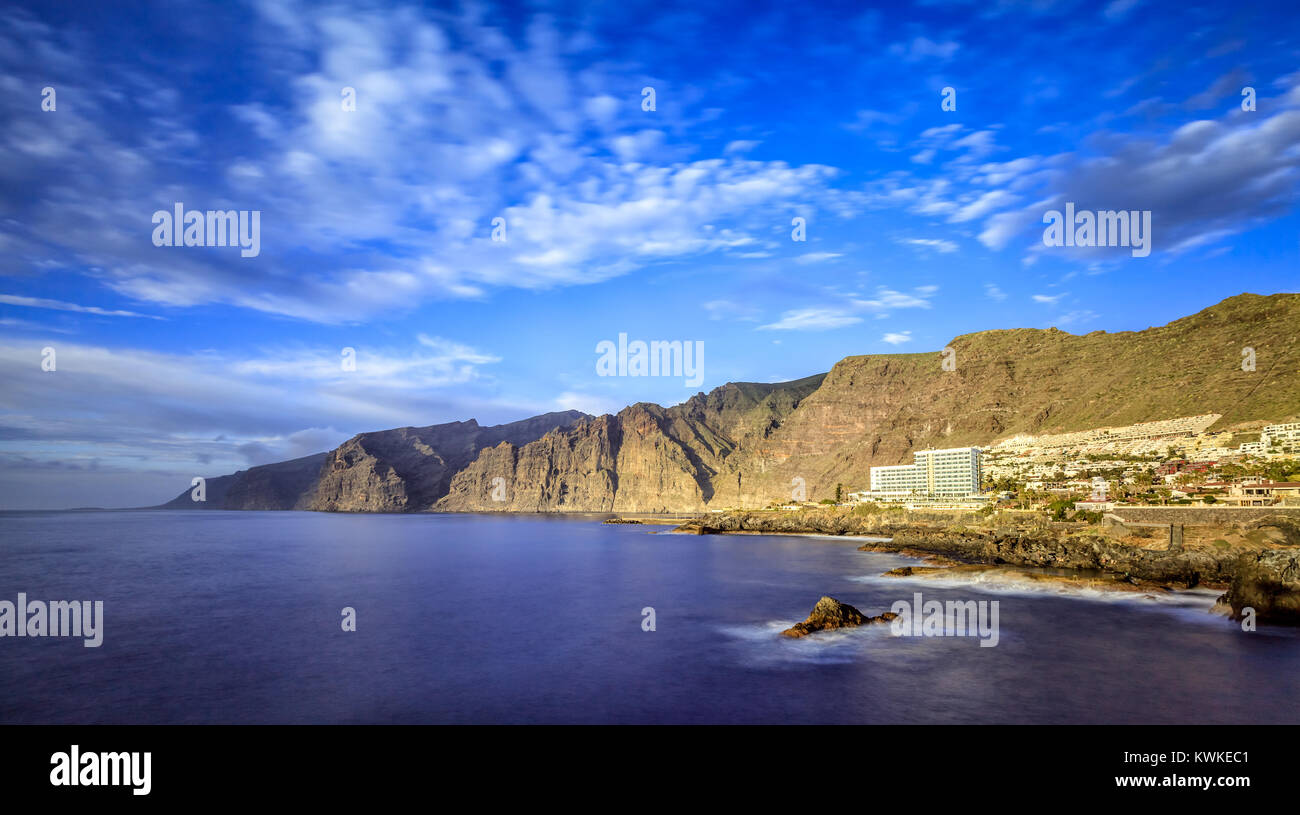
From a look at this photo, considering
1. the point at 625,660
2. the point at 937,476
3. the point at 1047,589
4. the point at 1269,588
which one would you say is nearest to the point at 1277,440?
the point at 937,476

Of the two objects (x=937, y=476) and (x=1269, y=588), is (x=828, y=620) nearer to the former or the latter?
(x=1269, y=588)

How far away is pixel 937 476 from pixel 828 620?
127108 millimetres

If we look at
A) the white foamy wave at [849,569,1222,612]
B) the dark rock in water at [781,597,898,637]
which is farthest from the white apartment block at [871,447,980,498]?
the dark rock in water at [781,597,898,637]

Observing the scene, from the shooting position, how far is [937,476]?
478 feet

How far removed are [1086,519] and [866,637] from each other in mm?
58468

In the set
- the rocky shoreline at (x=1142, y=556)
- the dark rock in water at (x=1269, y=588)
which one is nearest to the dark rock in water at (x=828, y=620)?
the dark rock in water at (x=1269, y=588)

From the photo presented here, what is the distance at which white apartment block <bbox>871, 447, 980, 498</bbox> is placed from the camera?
137 metres

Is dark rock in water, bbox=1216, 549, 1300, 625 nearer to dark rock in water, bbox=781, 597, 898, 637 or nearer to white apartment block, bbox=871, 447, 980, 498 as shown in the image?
dark rock in water, bbox=781, 597, 898, 637

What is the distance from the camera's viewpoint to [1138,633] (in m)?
31.0

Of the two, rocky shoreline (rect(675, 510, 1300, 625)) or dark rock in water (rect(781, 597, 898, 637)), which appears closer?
dark rock in water (rect(781, 597, 898, 637))

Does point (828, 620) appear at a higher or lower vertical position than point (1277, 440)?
lower

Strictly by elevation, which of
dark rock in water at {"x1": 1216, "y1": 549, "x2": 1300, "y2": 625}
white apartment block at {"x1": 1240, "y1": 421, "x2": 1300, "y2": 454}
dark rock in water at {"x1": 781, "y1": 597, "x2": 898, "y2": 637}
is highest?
white apartment block at {"x1": 1240, "y1": 421, "x2": 1300, "y2": 454}

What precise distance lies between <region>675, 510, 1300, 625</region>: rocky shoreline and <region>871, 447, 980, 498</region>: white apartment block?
46290 mm
